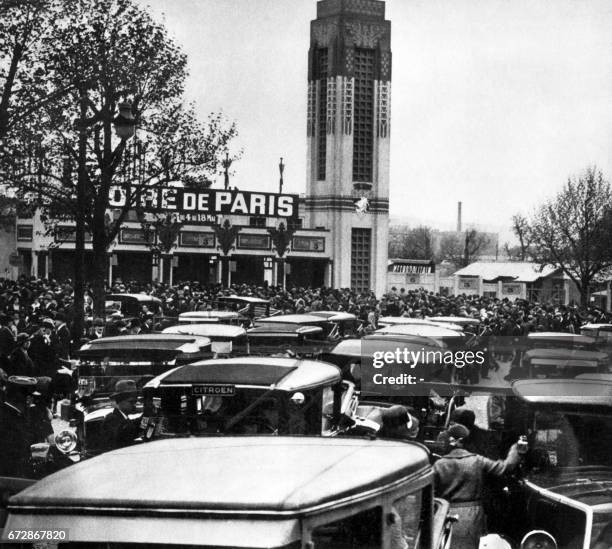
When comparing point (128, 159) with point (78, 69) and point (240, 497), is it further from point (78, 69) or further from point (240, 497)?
point (240, 497)

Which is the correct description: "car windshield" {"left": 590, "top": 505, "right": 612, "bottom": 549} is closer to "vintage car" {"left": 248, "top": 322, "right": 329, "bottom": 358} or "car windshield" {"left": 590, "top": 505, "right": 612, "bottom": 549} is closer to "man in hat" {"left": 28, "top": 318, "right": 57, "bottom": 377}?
"man in hat" {"left": 28, "top": 318, "right": 57, "bottom": 377}

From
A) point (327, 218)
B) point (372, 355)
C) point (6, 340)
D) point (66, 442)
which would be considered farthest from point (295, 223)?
point (66, 442)

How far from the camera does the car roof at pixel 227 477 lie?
10.0ft

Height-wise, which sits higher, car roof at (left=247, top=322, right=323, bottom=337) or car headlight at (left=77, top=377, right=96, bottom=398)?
car roof at (left=247, top=322, right=323, bottom=337)

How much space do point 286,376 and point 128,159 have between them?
14.8 metres

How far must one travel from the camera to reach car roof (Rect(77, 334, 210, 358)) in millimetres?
9969

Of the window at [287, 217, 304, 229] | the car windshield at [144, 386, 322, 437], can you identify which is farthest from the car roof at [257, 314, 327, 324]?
the window at [287, 217, 304, 229]

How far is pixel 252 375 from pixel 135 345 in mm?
3572

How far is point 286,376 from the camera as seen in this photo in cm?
712

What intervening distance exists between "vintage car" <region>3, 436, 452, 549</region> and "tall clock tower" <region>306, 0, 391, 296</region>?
49.7 metres

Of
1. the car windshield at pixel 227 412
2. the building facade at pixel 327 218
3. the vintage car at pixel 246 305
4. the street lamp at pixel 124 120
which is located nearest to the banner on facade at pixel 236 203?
the building facade at pixel 327 218

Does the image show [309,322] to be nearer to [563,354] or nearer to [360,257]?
[563,354]

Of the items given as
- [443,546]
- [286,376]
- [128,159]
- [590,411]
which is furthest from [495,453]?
[128,159]

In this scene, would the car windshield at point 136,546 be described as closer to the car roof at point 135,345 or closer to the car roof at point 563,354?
the car roof at point 135,345
